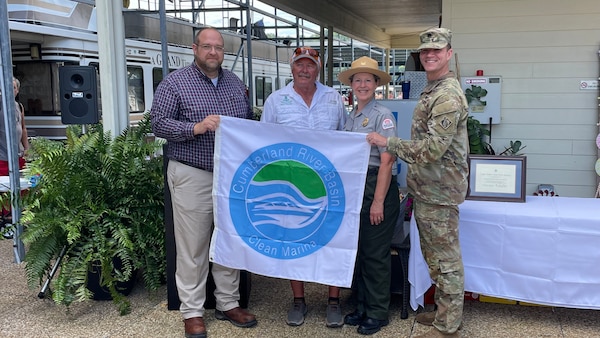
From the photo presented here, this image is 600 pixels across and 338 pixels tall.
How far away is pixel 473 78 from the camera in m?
4.88

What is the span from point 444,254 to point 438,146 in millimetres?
624

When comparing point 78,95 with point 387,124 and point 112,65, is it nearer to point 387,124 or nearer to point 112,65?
point 112,65

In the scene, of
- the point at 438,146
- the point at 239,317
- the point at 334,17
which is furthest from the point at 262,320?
the point at 334,17

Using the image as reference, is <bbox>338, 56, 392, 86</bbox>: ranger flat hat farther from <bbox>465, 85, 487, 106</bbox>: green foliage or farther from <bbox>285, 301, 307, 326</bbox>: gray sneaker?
<bbox>465, 85, 487, 106</bbox>: green foliage

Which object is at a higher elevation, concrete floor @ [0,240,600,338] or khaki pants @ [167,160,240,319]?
khaki pants @ [167,160,240,319]

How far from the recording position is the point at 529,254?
318cm

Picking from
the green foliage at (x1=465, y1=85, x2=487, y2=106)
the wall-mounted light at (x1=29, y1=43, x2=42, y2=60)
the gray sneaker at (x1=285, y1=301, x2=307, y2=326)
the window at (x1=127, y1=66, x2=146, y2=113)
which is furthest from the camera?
the window at (x1=127, y1=66, x2=146, y2=113)

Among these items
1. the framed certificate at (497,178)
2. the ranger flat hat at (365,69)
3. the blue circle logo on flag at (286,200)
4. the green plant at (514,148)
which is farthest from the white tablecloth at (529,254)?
the green plant at (514,148)

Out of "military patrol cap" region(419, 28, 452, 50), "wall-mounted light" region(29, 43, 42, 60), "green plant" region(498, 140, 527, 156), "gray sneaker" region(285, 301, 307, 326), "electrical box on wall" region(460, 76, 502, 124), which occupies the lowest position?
"gray sneaker" region(285, 301, 307, 326)

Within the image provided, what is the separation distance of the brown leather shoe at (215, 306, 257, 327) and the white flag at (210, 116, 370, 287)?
35 centimetres

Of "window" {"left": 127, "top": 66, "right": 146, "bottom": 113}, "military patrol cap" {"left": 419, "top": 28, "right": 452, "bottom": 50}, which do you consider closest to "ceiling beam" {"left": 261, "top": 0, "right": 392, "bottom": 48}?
"window" {"left": 127, "top": 66, "right": 146, "bottom": 113}

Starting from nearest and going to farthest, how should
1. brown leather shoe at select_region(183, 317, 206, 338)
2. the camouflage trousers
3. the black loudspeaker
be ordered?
the camouflage trousers
brown leather shoe at select_region(183, 317, 206, 338)
the black loudspeaker

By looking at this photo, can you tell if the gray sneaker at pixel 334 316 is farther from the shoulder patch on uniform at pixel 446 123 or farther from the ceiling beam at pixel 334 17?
the ceiling beam at pixel 334 17

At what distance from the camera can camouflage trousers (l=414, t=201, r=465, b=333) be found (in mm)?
2883
